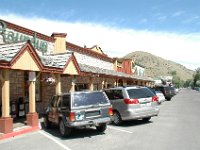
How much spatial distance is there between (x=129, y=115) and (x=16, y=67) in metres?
5.38

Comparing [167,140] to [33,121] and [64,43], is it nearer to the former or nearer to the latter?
[33,121]

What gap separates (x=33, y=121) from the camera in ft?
50.1

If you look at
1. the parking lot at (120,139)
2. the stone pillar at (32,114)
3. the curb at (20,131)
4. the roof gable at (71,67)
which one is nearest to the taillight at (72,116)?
the parking lot at (120,139)

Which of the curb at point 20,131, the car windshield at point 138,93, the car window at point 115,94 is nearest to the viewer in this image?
the curb at point 20,131

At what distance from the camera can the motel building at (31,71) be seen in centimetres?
1360

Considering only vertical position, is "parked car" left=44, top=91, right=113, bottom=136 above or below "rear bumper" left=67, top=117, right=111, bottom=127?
above

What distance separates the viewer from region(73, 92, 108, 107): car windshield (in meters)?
12.5

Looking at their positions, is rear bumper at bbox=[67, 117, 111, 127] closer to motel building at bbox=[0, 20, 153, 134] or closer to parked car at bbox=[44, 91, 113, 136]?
parked car at bbox=[44, 91, 113, 136]

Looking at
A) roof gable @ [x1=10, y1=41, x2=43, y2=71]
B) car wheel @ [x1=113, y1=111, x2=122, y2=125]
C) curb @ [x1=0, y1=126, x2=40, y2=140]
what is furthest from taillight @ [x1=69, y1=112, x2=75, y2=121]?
car wheel @ [x1=113, y1=111, x2=122, y2=125]

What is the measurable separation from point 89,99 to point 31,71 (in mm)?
3961

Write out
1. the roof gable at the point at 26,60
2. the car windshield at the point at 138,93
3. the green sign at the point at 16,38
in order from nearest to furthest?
the roof gable at the point at 26,60
the car windshield at the point at 138,93
the green sign at the point at 16,38

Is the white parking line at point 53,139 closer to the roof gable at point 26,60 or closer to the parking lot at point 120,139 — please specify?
the parking lot at point 120,139

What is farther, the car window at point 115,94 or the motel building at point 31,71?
the car window at point 115,94

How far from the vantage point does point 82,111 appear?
40.3 feet
